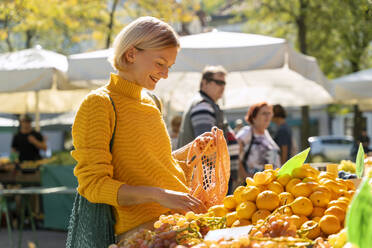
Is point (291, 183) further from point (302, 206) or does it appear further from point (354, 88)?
point (354, 88)

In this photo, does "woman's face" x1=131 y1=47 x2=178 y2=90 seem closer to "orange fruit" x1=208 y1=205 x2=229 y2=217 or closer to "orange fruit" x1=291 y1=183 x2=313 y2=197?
"orange fruit" x1=208 y1=205 x2=229 y2=217

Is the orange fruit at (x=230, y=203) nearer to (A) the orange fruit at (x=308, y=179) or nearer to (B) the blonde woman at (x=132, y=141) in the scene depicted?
(B) the blonde woman at (x=132, y=141)

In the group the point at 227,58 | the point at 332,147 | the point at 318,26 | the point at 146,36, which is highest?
the point at 318,26

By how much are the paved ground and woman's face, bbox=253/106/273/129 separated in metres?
3.14

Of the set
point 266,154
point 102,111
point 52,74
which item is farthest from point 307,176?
point 52,74

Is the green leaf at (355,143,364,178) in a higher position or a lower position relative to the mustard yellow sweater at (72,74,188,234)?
lower

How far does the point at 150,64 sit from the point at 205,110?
246 centimetres

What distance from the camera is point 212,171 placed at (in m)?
2.55

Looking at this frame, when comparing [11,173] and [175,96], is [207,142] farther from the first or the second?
[175,96]

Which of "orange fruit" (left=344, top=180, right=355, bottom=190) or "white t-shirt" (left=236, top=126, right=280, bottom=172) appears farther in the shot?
"white t-shirt" (left=236, top=126, right=280, bottom=172)

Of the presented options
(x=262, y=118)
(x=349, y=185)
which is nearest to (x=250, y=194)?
(x=349, y=185)

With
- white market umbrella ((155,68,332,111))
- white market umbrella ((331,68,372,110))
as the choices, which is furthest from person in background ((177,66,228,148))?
white market umbrella ((331,68,372,110))

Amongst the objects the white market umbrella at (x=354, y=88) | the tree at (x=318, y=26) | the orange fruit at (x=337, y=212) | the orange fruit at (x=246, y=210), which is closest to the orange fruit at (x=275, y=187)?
the orange fruit at (x=246, y=210)

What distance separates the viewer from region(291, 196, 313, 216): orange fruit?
2.00 m
